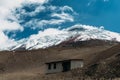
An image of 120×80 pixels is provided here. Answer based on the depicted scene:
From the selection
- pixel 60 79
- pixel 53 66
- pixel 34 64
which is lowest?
pixel 60 79

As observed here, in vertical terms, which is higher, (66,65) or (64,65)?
(64,65)

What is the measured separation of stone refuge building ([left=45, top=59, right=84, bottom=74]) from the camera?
244 feet

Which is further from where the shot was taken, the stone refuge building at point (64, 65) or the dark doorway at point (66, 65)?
the dark doorway at point (66, 65)

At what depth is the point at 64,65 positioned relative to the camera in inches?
2997

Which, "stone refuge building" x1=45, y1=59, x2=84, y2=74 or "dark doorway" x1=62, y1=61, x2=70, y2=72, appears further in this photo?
"dark doorway" x1=62, y1=61, x2=70, y2=72

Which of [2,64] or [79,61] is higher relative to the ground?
[2,64]

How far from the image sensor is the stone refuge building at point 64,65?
74.4 meters

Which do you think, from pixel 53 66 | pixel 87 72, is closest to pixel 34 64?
pixel 53 66

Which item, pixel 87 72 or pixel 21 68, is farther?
pixel 21 68

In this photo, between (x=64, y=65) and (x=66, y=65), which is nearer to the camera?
(x=66, y=65)

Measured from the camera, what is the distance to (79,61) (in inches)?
2965

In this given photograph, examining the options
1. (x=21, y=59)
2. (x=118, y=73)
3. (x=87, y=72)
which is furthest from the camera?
(x=21, y=59)

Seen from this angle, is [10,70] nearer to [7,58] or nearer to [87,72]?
[7,58]

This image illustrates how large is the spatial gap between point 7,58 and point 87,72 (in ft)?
185
